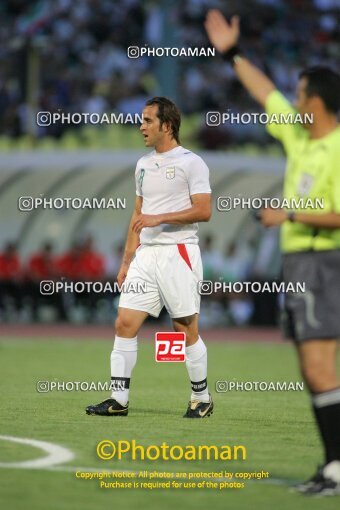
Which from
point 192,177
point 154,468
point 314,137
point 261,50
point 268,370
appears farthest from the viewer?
point 261,50

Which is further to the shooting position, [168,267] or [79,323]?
[79,323]

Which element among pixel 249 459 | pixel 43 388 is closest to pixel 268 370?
pixel 43 388

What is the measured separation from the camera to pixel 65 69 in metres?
31.9

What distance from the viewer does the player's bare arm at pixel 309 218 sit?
6.96 meters

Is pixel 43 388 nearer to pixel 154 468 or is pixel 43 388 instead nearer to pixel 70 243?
pixel 154 468

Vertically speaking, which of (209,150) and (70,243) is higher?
(209,150)

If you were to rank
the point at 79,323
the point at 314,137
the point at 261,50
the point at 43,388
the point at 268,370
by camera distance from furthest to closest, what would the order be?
the point at 261,50, the point at 79,323, the point at 268,370, the point at 43,388, the point at 314,137

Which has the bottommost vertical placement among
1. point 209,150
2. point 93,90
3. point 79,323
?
point 79,323

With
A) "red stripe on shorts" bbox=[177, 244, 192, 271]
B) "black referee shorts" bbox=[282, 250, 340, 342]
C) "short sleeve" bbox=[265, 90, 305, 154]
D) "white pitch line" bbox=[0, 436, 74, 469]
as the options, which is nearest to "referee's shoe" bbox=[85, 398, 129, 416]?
"red stripe on shorts" bbox=[177, 244, 192, 271]

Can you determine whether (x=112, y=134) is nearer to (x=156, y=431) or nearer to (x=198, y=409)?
(x=198, y=409)

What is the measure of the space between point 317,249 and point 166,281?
3.30 m

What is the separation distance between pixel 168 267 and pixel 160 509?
3.95 metres

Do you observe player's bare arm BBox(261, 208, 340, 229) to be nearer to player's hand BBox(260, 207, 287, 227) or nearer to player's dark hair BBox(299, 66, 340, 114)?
player's hand BBox(260, 207, 287, 227)

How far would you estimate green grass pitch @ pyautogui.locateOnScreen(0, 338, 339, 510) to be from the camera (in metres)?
6.76
